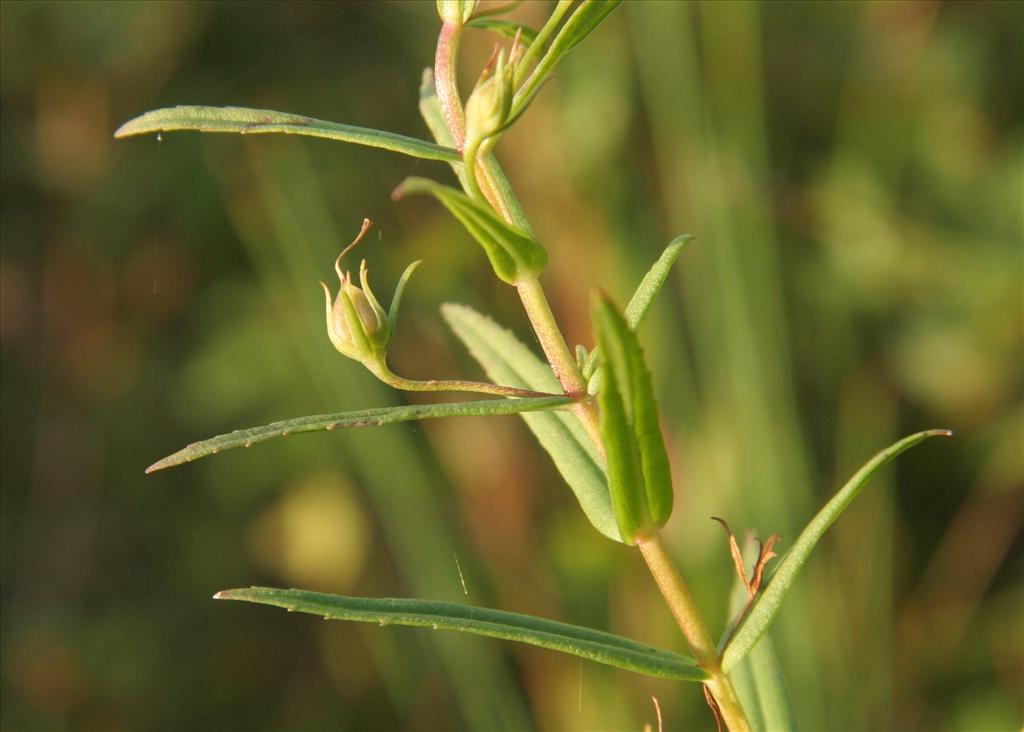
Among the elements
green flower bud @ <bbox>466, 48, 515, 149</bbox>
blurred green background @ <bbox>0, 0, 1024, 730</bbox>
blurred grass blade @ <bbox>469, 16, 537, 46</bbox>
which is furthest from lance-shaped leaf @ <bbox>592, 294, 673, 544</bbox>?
blurred green background @ <bbox>0, 0, 1024, 730</bbox>

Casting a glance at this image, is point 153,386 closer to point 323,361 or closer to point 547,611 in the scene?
point 323,361

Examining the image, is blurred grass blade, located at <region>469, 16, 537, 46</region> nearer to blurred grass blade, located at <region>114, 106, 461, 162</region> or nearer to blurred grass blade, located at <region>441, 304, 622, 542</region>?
blurred grass blade, located at <region>114, 106, 461, 162</region>

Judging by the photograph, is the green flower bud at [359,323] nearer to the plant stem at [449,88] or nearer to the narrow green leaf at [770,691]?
the plant stem at [449,88]

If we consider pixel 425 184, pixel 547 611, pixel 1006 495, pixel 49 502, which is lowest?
Answer: pixel 1006 495

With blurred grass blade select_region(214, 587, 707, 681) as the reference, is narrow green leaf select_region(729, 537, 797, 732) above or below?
below

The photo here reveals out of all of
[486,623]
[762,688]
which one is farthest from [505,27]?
[762,688]

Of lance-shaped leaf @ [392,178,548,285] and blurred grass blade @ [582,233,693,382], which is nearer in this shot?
lance-shaped leaf @ [392,178,548,285]

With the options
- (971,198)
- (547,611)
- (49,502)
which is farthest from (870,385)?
(49,502)
